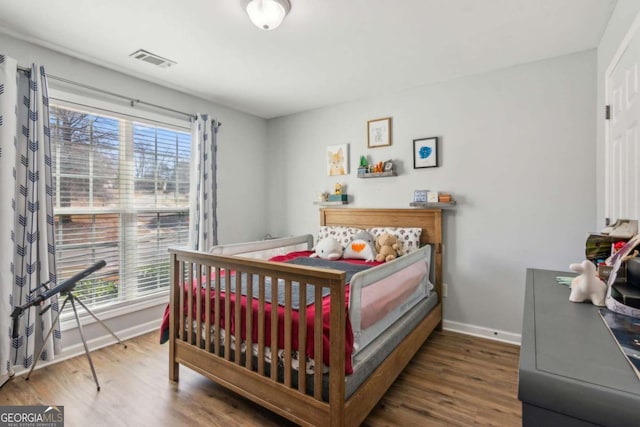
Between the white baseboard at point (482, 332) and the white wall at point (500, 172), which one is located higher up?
the white wall at point (500, 172)

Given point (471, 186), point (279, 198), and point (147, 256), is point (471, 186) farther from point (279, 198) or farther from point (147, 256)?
point (147, 256)

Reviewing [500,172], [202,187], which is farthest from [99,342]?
[500,172]

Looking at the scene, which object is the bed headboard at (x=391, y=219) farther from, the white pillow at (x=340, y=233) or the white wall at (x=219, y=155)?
the white wall at (x=219, y=155)

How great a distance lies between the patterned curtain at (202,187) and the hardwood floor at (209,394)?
46.1 inches

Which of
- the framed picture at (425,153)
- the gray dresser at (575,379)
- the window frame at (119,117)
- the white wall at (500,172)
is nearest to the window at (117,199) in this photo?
the window frame at (119,117)

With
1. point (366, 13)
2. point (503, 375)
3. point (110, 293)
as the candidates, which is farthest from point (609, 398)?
point (110, 293)

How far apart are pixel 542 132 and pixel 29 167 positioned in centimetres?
383

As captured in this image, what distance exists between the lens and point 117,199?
2.79 m

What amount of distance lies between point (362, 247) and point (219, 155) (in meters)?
1.94

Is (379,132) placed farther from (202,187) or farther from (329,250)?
(202,187)

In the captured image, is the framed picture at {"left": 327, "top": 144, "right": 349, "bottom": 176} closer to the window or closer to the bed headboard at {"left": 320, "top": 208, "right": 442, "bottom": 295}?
the bed headboard at {"left": 320, "top": 208, "right": 442, "bottom": 295}

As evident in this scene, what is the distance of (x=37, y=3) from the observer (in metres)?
1.84

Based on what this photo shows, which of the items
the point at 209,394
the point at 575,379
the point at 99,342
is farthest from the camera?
the point at 99,342

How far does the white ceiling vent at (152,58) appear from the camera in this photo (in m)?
2.41
